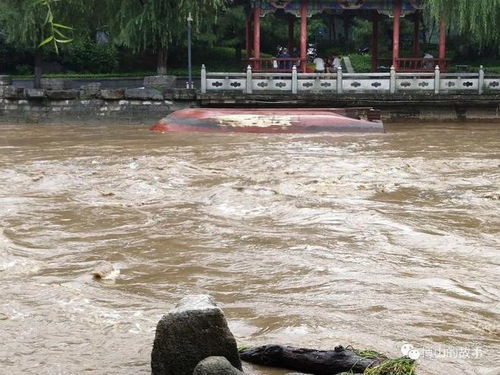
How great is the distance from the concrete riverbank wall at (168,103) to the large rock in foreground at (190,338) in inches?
752

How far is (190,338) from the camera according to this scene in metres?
3.90

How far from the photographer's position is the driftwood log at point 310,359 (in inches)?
156

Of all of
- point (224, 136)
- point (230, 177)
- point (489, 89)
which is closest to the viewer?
point (230, 177)

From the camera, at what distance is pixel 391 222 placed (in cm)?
863

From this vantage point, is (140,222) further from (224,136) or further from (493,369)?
(224,136)

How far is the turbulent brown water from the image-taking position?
494 cm

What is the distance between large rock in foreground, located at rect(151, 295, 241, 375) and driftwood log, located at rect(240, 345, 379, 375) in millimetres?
372

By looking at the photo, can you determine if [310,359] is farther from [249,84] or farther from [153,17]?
[153,17]

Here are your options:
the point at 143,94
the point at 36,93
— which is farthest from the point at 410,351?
the point at 36,93

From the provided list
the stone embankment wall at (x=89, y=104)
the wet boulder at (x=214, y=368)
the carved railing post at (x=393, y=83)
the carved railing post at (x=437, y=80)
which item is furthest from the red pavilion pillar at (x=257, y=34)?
the wet boulder at (x=214, y=368)

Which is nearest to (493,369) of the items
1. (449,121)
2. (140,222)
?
(140,222)

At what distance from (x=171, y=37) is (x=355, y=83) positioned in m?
6.40

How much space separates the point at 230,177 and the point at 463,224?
4.70 metres

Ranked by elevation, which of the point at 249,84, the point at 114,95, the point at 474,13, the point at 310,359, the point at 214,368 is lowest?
the point at 310,359
